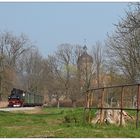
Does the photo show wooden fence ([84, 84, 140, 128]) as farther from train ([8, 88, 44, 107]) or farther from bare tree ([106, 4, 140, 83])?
train ([8, 88, 44, 107])

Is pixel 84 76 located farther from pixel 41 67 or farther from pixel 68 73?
pixel 41 67

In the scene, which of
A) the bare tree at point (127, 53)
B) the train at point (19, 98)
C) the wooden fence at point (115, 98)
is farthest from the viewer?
the train at point (19, 98)

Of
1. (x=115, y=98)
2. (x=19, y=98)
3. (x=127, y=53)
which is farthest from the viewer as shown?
(x=19, y=98)

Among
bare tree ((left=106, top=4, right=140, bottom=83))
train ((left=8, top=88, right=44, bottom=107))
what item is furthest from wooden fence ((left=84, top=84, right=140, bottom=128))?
train ((left=8, top=88, right=44, bottom=107))

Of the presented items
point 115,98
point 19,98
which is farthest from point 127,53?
point 19,98

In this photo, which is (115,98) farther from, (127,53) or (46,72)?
(46,72)

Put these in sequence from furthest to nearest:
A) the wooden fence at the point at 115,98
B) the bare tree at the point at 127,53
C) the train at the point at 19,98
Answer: the train at the point at 19,98 < the bare tree at the point at 127,53 < the wooden fence at the point at 115,98

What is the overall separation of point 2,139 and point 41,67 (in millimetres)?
89039

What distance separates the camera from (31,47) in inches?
3765

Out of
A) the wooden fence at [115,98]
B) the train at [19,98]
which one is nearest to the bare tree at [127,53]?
the wooden fence at [115,98]

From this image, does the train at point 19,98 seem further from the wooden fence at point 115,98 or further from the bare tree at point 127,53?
the wooden fence at point 115,98

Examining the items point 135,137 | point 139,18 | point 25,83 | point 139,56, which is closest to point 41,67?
point 25,83

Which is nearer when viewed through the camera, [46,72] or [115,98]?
[115,98]

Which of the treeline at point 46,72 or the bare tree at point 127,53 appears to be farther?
the treeline at point 46,72
